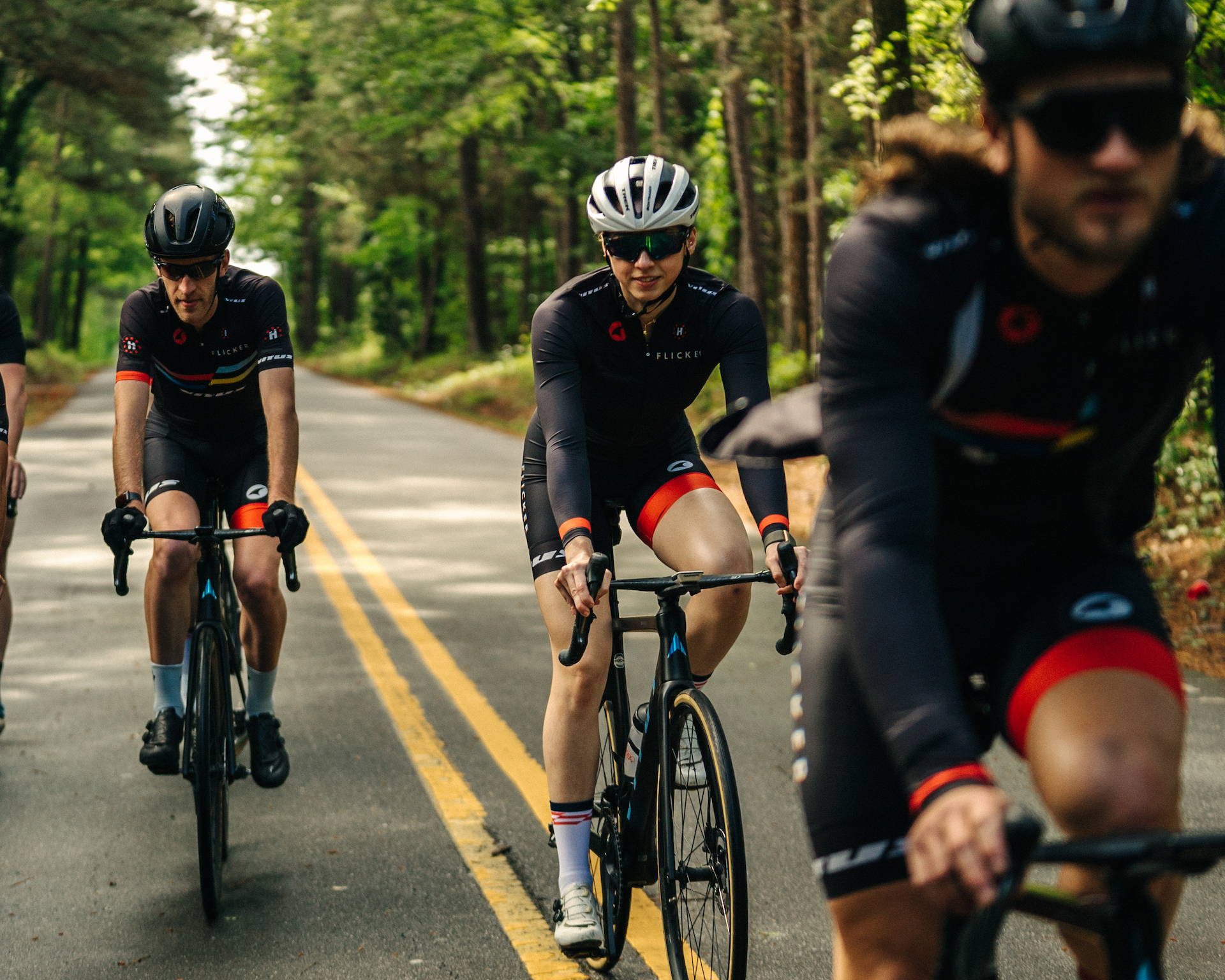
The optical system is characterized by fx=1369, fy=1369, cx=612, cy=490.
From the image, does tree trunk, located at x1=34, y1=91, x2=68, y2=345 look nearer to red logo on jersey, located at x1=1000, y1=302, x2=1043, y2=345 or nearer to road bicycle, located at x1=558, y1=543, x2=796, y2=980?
road bicycle, located at x1=558, y1=543, x2=796, y2=980

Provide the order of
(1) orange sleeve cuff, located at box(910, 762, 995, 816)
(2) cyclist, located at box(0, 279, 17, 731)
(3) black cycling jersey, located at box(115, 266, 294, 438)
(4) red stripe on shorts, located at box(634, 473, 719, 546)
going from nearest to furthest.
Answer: (1) orange sleeve cuff, located at box(910, 762, 995, 816) → (4) red stripe on shorts, located at box(634, 473, 719, 546) → (3) black cycling jersey, located at box(115, 266, 294, 438) → (2) cyclist, located at box(0, 279, 17, 731)

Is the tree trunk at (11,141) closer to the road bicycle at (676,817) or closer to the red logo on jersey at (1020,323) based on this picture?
the road bicycle at (676,817)

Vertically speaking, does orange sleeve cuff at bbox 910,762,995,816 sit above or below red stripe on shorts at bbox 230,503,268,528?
above

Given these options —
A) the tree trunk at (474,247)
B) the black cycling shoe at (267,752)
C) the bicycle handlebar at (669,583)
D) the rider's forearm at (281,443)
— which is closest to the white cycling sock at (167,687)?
the black cycling shoe at (267,752)

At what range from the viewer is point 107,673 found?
777 centimetres

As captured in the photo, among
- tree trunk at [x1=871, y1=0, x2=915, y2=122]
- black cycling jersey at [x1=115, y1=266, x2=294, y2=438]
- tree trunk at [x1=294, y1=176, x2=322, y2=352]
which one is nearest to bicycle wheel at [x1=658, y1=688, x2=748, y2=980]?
black cycling jersey at [x1=115, y1=266, x2=294, y2=438]

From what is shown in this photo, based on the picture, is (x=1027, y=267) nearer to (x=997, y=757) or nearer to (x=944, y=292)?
(x=944, y=292)

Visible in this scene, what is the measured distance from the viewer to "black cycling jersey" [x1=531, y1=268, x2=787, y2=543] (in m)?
4.05

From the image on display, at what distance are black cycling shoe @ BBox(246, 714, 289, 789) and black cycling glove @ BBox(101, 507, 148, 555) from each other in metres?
1.05

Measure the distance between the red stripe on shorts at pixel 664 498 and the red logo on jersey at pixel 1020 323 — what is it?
97.1 inches

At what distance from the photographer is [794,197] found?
22859mm

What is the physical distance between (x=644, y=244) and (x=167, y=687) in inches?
106

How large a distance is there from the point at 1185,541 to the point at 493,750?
19.0 feet

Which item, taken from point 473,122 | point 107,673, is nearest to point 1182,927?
point 107,673
